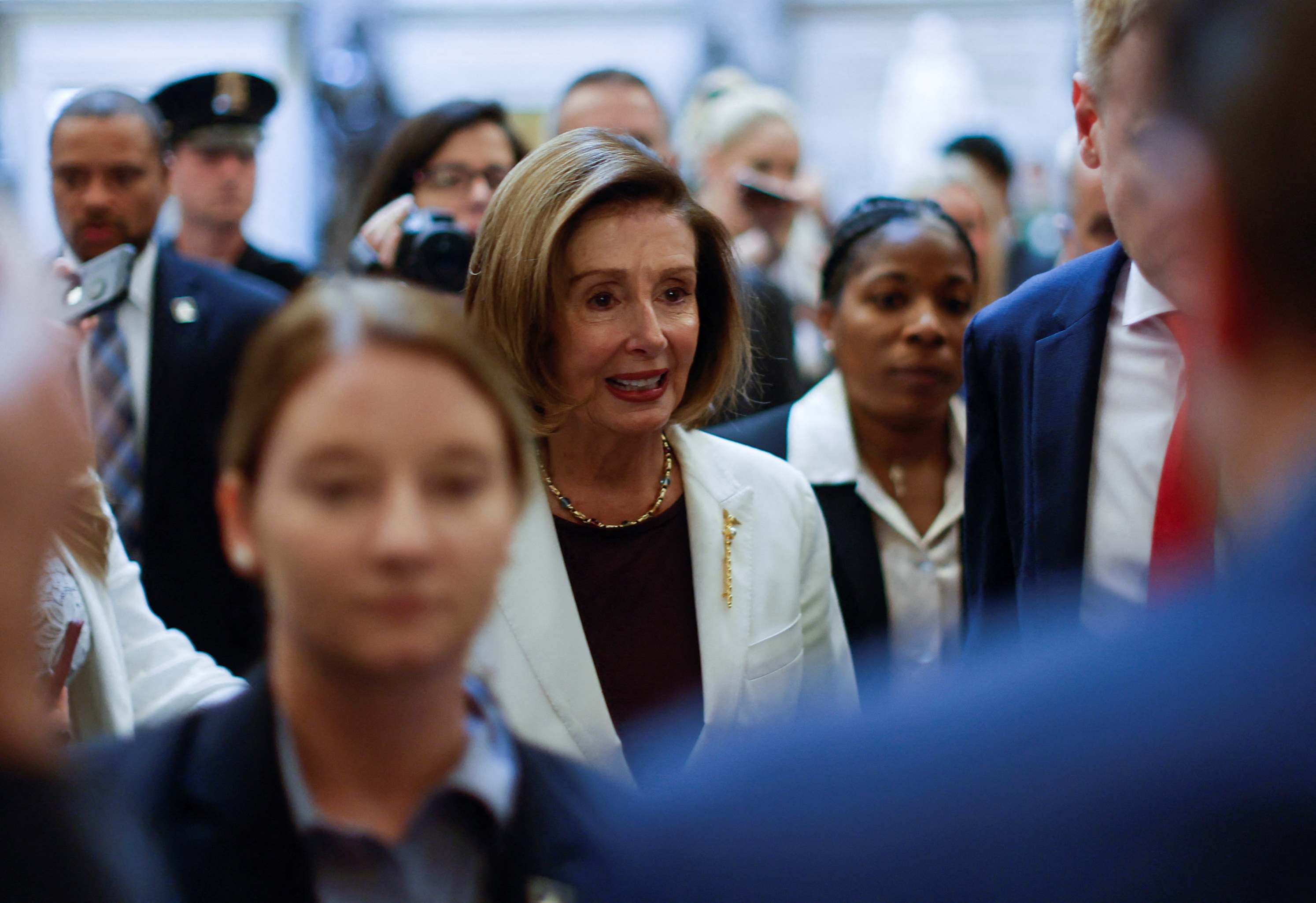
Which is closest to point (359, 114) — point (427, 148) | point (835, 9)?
point (835, 9)

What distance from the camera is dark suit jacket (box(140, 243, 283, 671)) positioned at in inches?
112

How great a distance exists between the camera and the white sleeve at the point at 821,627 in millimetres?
2164

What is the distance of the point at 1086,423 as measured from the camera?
1945 mm

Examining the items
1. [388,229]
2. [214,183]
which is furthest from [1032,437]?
[214,183]

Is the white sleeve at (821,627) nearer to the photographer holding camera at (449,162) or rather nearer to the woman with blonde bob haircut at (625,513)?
the woman with blonde bob haircut at (625,513)

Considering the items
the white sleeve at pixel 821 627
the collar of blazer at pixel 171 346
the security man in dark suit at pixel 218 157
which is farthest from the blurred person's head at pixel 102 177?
the white sleeve at pixel 821 627

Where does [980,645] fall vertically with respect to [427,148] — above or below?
below

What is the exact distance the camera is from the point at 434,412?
99 centimetres

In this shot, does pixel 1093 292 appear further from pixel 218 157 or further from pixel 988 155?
pixel 988 155

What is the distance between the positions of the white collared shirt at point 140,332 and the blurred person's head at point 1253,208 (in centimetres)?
247

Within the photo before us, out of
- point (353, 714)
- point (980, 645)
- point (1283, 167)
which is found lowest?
point (980, 645)

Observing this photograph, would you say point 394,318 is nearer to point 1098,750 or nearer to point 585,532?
point 1098,750

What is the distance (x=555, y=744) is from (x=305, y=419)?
1.00 m

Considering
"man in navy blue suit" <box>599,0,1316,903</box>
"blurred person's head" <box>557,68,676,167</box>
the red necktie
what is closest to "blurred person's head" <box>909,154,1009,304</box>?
"blurred person's head" <box>557,68,676,167</box>
